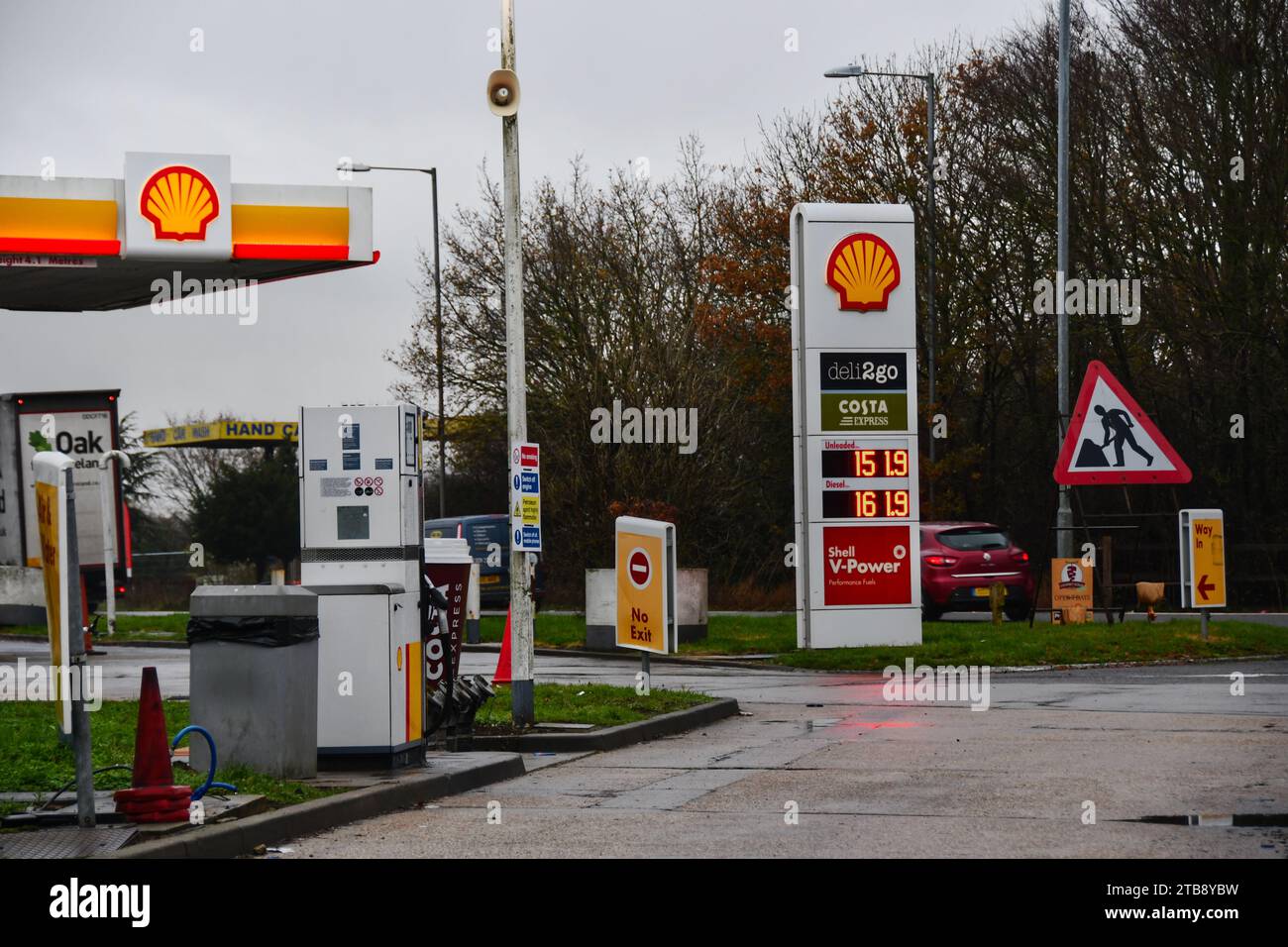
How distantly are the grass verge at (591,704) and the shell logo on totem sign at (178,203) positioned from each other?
884 centimetres

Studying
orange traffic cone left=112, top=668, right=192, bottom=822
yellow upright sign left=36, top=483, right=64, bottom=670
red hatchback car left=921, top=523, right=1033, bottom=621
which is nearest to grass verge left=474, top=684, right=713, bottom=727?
orange traffic cone left=112, top=668, right=192, bottom=822

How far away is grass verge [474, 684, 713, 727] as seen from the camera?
14805 mm

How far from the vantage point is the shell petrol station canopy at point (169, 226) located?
23.4 meters

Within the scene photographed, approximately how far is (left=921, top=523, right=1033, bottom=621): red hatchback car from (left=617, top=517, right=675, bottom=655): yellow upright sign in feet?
37.2

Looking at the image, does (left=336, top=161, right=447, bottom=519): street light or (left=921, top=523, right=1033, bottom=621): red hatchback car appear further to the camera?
(left=336, top=161, right=447, bottom=519): street light

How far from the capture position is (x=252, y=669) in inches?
412

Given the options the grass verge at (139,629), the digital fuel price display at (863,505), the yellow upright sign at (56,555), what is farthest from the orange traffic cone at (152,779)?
the grass verge at (139,629)

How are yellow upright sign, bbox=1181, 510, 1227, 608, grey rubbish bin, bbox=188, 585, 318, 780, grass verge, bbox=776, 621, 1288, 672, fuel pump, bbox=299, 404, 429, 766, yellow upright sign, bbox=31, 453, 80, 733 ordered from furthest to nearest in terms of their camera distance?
yellow upright sign, bbox=1181, 510, 1227, 608 < grass verge, bbox=776, 621, 1288, 672 < fuel pump, bbox=299, 404, 429, 766 < grey rubbish bin, bbox=188, 585, 318, 780 < yellow upright sign, bbox=31, 453, 80, 733

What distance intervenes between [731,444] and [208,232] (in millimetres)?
16195

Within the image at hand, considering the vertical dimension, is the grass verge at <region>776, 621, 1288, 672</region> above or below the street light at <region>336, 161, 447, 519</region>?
below

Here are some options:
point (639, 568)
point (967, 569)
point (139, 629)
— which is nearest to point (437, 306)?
point (139, 629)

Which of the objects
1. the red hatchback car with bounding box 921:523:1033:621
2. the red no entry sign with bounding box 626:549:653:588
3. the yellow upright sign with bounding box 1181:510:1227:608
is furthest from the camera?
the red hatchback car with bounding box 921:523:1033:621

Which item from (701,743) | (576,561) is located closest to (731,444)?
(576,561)

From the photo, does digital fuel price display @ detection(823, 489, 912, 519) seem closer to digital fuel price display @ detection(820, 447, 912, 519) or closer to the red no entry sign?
digital fuel price display @ detection(820, 447, 912, 519)
